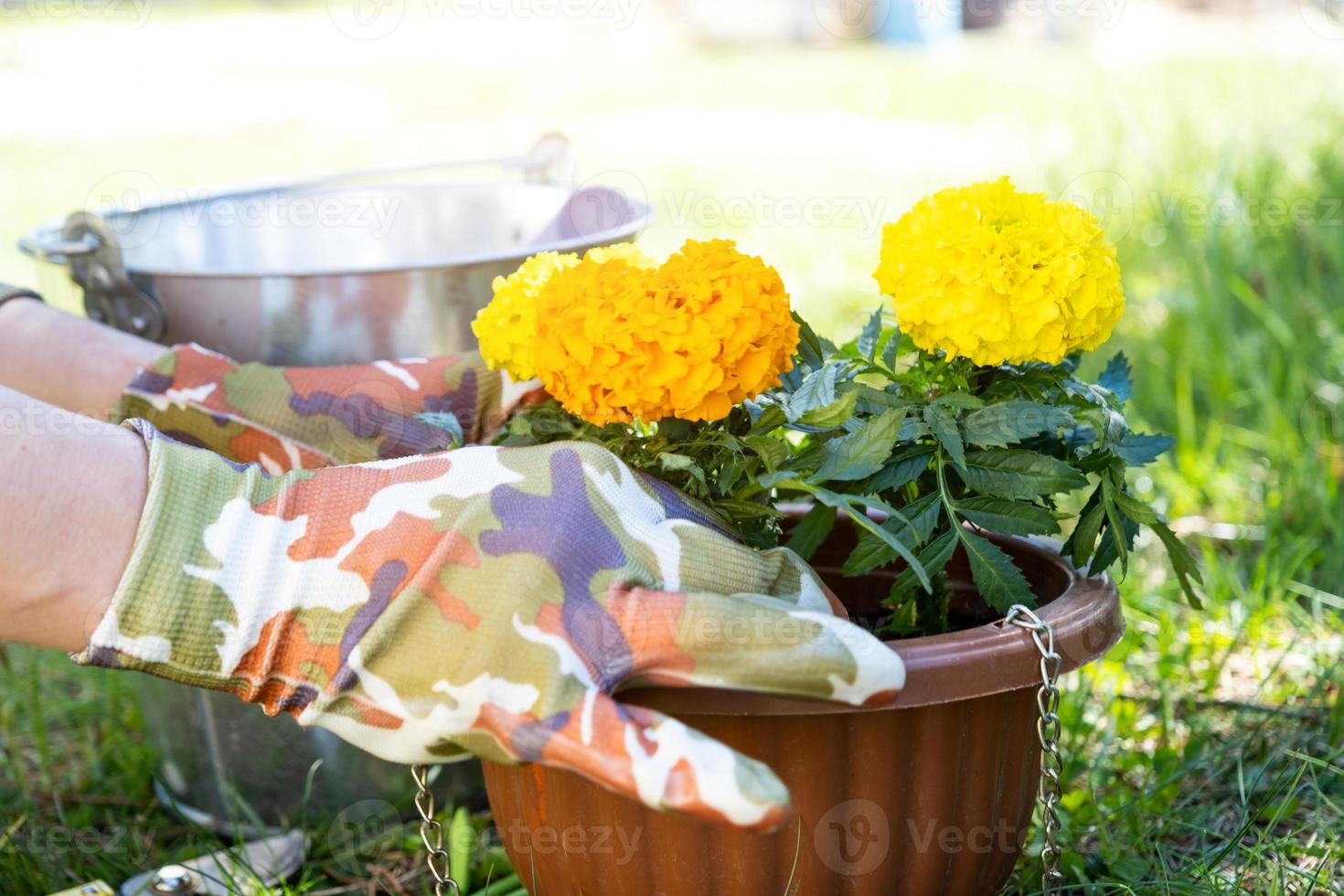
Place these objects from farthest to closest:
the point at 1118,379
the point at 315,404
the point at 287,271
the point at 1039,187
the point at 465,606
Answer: the point at 1039,187, the point at 287,271, the point at 315,404, the point at 1118,379, the point at 465,606

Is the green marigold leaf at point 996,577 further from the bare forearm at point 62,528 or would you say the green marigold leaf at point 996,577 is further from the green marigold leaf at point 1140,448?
the bare forearm at point 62,528

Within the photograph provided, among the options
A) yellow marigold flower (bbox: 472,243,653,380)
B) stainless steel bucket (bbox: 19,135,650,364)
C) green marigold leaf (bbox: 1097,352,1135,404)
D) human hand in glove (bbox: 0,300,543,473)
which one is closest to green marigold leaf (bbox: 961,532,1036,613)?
green marigold leaf (bbox: 1097,352,1135,404)

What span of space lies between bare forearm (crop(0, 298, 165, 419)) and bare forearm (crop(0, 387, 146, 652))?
0.51 m

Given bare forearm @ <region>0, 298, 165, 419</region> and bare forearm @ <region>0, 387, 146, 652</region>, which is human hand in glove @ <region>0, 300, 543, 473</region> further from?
bare forearm @ <region>0, 387, 146, 652</region>

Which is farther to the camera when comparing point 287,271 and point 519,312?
point 287,271

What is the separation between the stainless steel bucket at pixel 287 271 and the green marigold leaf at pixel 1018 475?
59 centimetres

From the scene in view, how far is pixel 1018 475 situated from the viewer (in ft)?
3.68

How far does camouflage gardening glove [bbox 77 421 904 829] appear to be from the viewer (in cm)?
91

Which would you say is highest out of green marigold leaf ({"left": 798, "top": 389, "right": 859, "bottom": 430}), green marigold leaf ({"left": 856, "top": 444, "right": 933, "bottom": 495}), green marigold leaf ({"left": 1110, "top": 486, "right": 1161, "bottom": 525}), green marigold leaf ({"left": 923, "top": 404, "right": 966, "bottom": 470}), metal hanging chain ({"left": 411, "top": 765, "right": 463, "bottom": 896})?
green marigold leaf ({"left": 798, "top": 389, "right": 859, "bottom": 430})

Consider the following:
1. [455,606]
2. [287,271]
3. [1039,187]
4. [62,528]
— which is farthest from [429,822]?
[1039,187]

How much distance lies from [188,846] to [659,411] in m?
0.88

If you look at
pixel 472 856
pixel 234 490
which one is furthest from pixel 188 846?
pixel 234 490

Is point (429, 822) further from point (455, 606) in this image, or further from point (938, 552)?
point (938, 552)

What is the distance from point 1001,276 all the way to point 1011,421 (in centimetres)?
13
